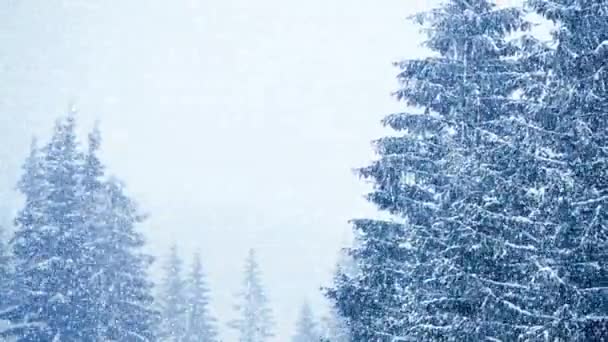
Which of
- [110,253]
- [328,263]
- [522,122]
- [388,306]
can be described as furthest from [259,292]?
[328,263]

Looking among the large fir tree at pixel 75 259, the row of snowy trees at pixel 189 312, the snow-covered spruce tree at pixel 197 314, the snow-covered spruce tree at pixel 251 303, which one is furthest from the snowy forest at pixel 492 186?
the snow-covered spruce tree at pixel 251 303

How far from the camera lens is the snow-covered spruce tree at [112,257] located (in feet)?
84.5

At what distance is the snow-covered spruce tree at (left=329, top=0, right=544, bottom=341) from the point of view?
1185 cm

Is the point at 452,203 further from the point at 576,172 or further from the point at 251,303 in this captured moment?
the point at 251,303

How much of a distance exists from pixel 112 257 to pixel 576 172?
21.8 metres

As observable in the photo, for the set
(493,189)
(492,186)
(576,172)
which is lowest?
(576,172)

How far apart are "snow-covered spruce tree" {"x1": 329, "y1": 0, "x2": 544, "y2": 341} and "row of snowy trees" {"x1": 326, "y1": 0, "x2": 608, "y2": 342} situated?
0.09 ft

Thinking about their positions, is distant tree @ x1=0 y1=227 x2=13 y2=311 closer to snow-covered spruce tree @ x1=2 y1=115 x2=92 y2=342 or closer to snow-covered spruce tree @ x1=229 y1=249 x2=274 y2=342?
snow-covered spruce tree @ x1=2 y1=115 x2=92 y2=342

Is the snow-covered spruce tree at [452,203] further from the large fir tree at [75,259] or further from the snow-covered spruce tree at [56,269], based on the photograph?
the large fir tree at [75,259]

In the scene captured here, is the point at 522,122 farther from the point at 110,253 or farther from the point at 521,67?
the point at 110,253

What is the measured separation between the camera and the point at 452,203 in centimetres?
1298

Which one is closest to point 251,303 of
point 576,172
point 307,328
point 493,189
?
point 307,328

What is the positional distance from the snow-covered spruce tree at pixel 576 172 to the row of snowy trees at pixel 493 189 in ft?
0.08

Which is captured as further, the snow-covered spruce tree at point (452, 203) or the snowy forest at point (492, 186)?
the snow-covered spruce tree at point (452, 203)
